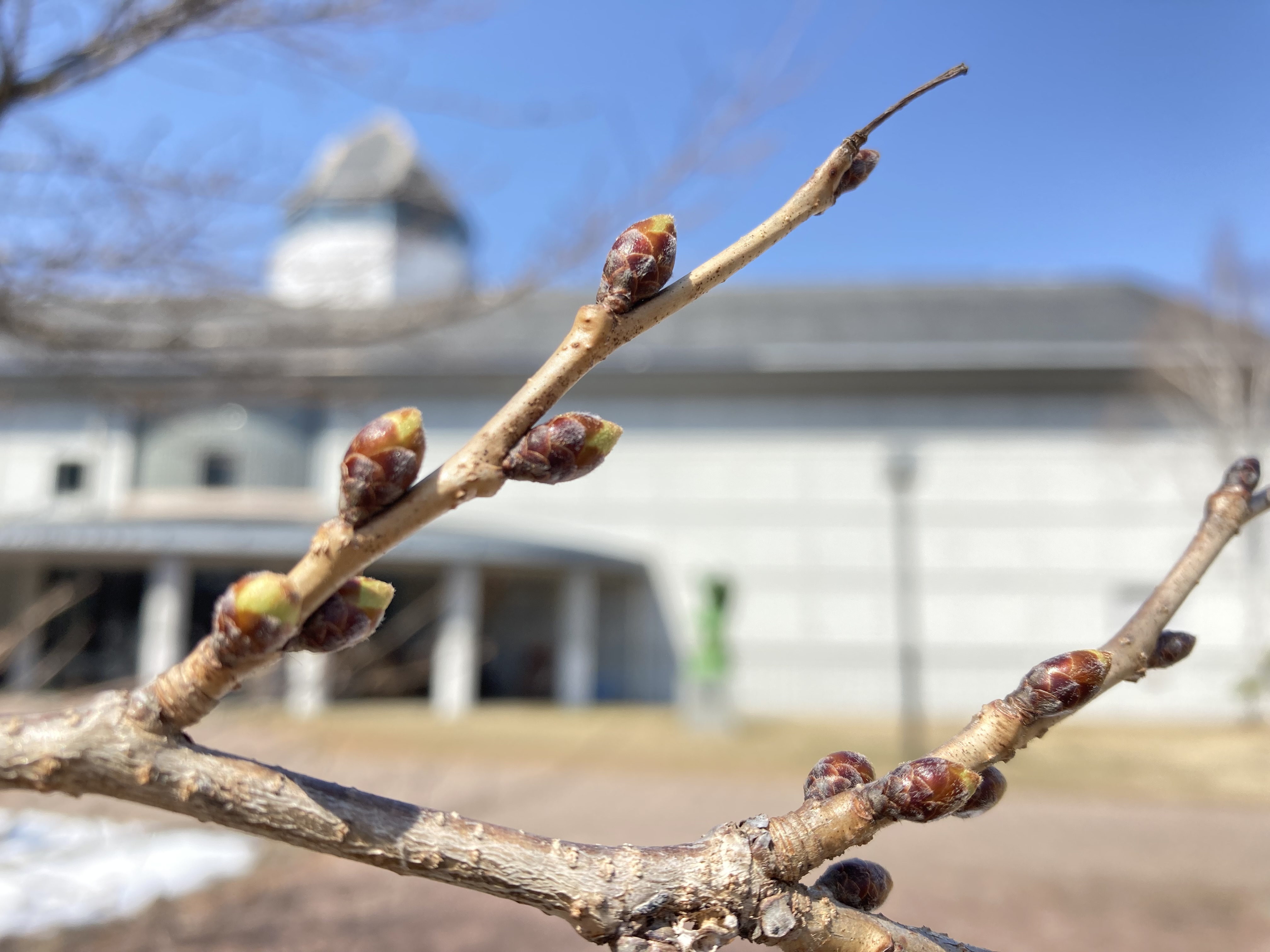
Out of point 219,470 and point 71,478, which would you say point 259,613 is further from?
point 71,478

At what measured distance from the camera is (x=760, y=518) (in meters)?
17.1

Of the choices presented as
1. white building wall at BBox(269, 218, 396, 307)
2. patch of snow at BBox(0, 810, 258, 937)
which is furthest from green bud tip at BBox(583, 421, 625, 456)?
white building wall at BBox(269, 218, 396, 307)

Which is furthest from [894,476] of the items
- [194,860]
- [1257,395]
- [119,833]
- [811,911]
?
[811,911]

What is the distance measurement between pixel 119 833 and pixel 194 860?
75.4 inches

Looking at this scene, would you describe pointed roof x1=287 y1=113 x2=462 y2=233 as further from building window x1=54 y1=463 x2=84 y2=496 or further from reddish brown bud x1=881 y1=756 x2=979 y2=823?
building window x1=54 y1=463 x2=84 y2=496

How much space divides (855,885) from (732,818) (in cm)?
913

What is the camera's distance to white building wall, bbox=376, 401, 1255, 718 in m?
16.3

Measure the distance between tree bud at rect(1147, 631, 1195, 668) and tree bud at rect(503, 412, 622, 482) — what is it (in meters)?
0.74

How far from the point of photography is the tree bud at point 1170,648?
106 centimetres

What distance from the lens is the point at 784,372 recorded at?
681 inches

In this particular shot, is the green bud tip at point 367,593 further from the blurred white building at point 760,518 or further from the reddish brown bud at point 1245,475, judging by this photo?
the blurred white building at point 760,518


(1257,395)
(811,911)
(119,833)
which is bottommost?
(119,833)

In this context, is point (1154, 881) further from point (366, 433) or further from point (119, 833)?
point (366, 433)

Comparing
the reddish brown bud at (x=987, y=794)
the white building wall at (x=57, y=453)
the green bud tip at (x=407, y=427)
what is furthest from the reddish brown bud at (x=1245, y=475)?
the white building wall at (x=57, y=453)
